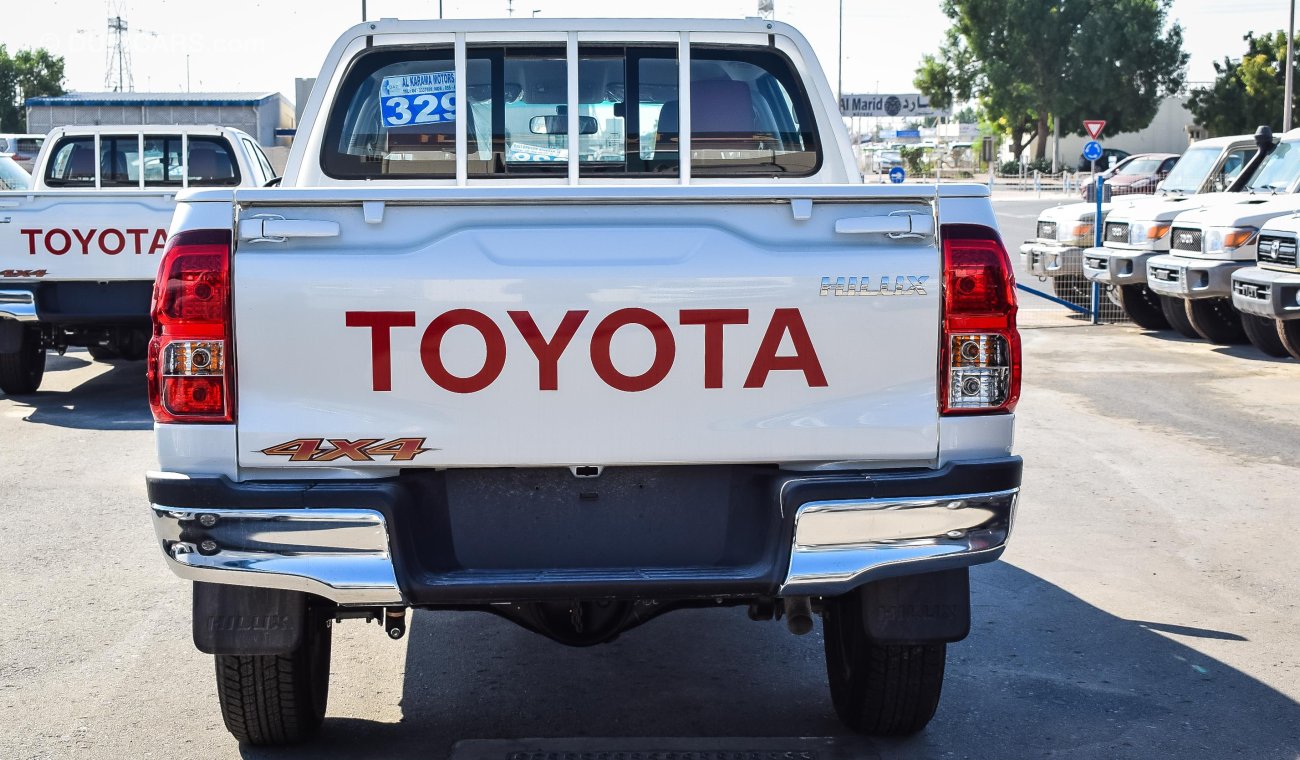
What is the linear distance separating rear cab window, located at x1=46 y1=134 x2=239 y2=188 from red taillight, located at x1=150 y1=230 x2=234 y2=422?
404 inches

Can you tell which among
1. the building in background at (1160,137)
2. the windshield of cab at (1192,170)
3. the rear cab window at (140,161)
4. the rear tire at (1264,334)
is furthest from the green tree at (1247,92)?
the rear cab window at (140,161)

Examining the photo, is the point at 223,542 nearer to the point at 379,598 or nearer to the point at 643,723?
the point at 379,598

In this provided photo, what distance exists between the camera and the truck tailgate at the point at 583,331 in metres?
3.47

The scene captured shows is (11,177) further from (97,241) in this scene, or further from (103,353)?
(97,241)

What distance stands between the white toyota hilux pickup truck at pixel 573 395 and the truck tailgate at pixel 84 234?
23.9ft

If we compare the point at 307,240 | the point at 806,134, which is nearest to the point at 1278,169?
the point at 806,134

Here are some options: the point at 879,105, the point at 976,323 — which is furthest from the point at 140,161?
the point at 879,105

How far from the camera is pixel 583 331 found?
3512 mm

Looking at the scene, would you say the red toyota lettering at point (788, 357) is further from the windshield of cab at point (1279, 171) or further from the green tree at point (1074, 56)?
the green tree at point (1074, 56)

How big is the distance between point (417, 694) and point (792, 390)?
1856 mm

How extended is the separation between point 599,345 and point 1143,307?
1322cm

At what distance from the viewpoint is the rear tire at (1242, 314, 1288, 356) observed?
13.0m

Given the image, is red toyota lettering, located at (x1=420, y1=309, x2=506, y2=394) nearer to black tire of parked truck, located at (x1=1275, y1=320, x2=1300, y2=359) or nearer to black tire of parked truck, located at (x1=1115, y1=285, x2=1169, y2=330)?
black tire of parked truck, located at (x1=1275, y1=320, x2=1300, y2=359)

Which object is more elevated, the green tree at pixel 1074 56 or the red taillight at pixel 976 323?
the green tree at pixel 1074 56
